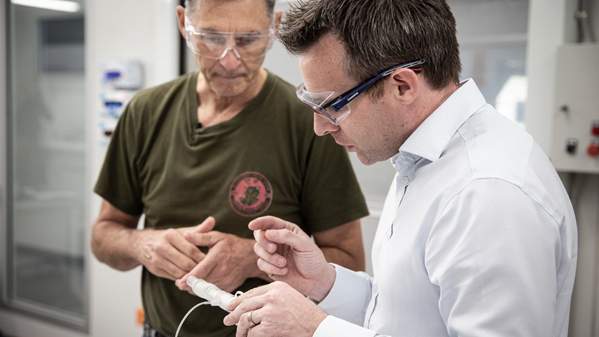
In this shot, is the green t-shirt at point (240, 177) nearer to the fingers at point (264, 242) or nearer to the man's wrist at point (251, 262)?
the man's wrist at point (251, 262)

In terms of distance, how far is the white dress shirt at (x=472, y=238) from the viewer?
2.59 ft

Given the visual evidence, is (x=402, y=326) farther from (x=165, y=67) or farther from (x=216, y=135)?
(x=165, y=67)

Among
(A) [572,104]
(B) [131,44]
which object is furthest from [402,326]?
(B) [131,44]

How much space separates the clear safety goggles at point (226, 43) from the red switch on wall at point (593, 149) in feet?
4.51

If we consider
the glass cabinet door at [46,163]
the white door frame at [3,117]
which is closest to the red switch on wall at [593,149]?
the glass cabinet door at [46,163]

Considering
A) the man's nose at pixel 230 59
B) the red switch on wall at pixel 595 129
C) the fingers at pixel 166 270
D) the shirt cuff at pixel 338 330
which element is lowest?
the fingers at pixel 166 270

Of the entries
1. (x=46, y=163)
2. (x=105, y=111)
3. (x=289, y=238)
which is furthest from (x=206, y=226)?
(x=46, y=163)

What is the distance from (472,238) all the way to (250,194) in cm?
73

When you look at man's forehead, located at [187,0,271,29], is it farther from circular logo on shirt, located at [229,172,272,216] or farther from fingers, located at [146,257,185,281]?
fingers, located at [146,257,185,281]

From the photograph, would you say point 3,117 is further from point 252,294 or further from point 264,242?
Result: point 252,294

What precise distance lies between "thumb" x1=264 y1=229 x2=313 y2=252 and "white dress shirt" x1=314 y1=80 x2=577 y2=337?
16 cm

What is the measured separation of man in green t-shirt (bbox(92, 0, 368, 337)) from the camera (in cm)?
139

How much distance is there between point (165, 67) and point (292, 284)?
196 centimetres

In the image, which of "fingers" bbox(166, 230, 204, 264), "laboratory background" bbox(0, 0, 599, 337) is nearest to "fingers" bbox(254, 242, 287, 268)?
"fingers" bbox(166, 230, 204, 264)
